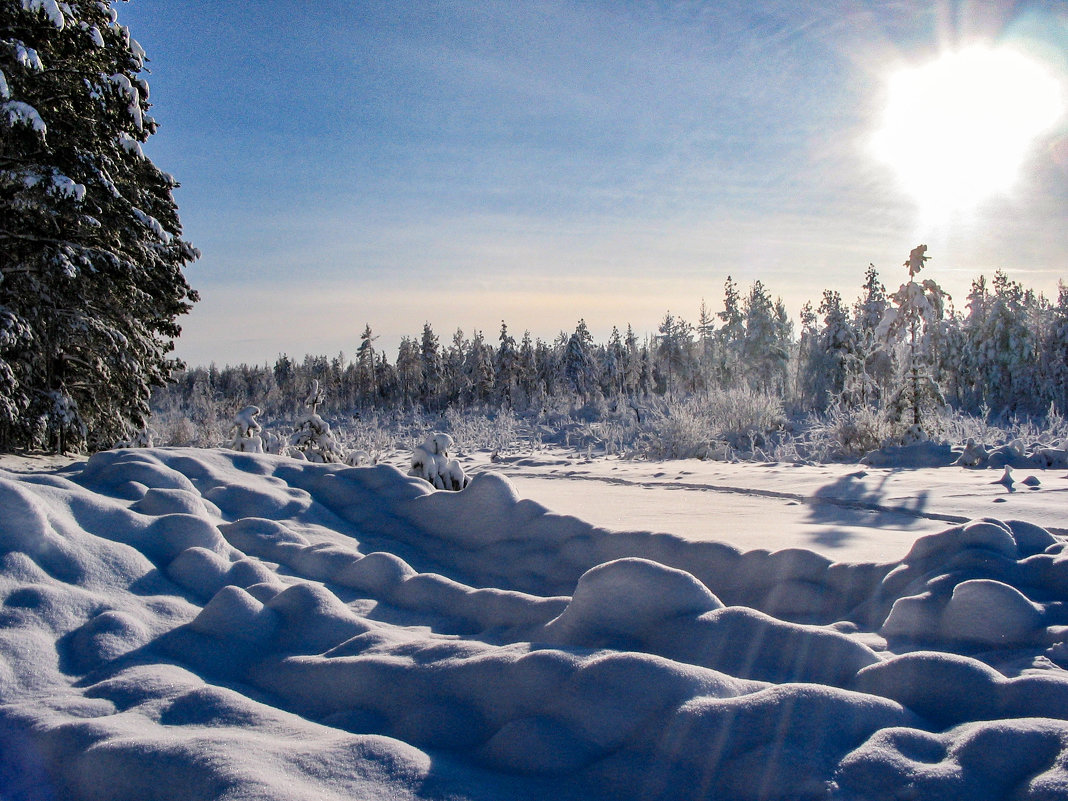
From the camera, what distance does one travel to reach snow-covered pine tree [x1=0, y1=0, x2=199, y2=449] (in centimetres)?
670

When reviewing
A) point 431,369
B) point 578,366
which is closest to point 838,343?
point 578,366

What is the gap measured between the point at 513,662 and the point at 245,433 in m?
5.36

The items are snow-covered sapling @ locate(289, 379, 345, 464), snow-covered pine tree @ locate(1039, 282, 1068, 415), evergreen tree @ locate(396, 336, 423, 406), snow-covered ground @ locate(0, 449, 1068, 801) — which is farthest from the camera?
evergreen tree @ locate(396, 336, 423, 406)

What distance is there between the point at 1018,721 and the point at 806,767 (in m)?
0.36

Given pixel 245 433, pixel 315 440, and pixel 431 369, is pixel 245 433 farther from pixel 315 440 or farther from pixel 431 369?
pixel 431 369

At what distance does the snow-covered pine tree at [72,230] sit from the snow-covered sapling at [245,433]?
269cm

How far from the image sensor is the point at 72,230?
294 inches

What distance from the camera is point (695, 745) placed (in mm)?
1043

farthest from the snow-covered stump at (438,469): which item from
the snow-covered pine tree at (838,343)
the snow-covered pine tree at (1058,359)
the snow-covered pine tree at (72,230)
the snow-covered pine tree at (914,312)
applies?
the snow-covered pine tree at (1058,359)

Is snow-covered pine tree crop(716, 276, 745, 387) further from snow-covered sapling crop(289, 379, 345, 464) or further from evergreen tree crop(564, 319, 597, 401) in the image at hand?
snow-covered sapling crop(289, 379, 345, 464)

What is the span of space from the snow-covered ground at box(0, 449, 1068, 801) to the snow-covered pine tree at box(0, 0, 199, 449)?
18.0 ft

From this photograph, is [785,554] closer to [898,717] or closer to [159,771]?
[898,717]

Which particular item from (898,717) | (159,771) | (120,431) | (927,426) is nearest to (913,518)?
(898,717)

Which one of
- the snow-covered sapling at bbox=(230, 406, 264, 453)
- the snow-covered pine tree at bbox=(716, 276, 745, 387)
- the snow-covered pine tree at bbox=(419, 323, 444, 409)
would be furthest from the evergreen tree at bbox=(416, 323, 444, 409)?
the snow-covered sapling at bbox=(230, 406, 264, 453)
